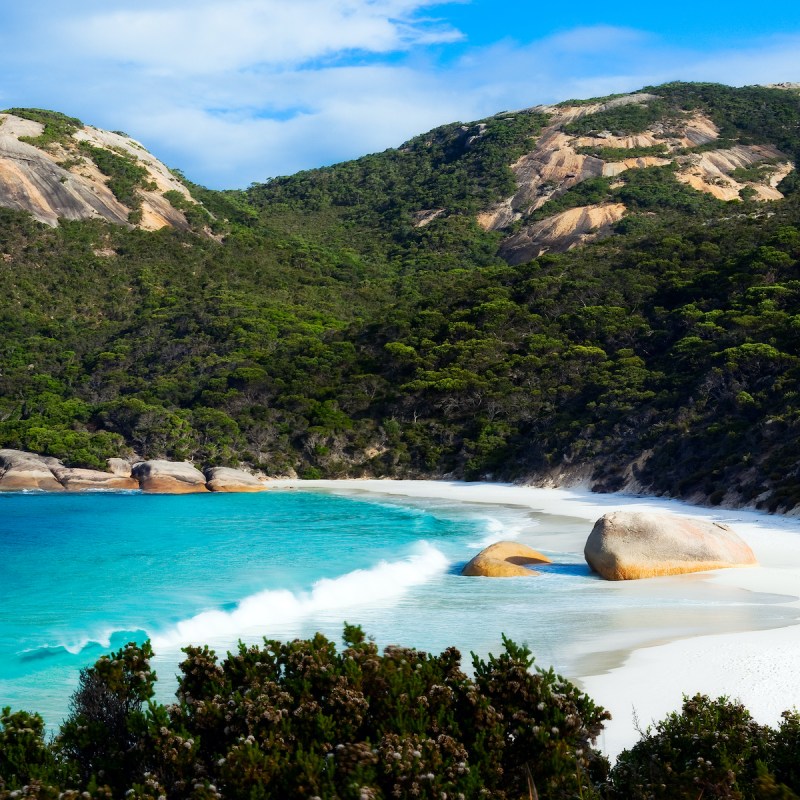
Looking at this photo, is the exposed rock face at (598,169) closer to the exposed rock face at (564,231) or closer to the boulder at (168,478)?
the exposed rock face at (564,231)

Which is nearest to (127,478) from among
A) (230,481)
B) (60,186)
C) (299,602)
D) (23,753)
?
(230,481)

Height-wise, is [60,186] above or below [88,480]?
above

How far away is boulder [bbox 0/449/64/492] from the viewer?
4016 centimetres

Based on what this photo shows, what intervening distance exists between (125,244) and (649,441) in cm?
5242

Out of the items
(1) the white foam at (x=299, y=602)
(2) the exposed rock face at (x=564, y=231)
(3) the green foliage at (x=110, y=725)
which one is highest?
(2) the exposed rock face at (x=564, y=231)

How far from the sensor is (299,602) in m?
14.9

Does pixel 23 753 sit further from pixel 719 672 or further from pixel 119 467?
pixel 119 467

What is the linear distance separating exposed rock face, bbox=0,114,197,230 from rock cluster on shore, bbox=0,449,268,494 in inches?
1447

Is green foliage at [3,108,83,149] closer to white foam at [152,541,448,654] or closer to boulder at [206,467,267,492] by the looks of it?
boulder at [206,467,267,492]

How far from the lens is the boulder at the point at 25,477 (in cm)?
4016

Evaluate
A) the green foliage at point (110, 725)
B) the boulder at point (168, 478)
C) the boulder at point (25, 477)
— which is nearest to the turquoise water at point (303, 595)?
the green foliage at point (110, 725)

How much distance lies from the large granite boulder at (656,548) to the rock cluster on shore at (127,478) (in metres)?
26.6

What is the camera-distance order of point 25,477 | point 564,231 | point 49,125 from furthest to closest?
point 49,125 → point 564,231 → point 25,477

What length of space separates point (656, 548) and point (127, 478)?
31.2 m
